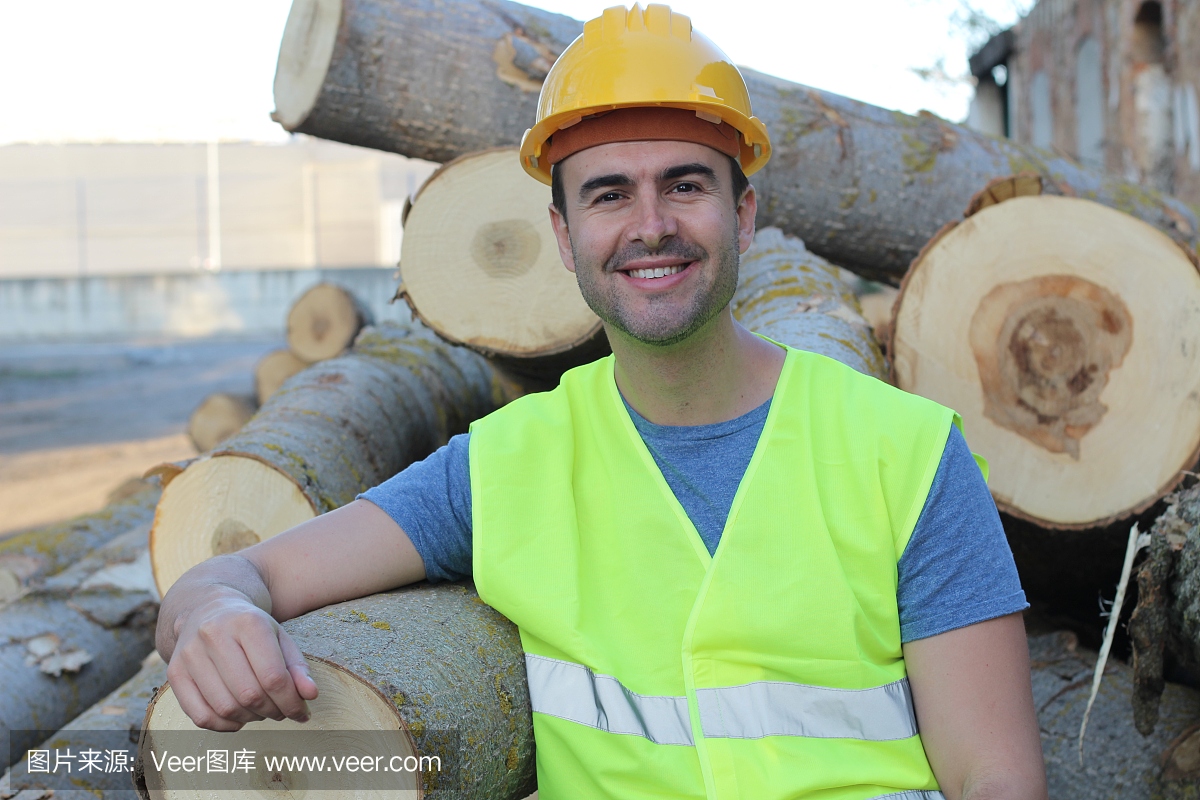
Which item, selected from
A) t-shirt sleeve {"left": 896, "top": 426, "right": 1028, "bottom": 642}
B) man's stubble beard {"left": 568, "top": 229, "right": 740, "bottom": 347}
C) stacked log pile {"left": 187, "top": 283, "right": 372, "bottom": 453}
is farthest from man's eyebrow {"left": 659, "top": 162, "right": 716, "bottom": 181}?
stacked log pile {"left": 187, "top": 283, "right": 372, "bottom": 453}

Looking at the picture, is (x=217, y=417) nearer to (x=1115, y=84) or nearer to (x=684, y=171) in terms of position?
(x=684, y=171)

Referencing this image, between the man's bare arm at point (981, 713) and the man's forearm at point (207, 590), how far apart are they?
1.09 meters

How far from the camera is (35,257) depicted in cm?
2795

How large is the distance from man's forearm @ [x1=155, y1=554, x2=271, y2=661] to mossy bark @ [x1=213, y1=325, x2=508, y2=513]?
36.9 inches

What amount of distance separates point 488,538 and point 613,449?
0.93 ft

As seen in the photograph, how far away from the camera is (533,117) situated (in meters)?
3.46

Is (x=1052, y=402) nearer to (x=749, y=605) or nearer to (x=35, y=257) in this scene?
(x=749, y=605)

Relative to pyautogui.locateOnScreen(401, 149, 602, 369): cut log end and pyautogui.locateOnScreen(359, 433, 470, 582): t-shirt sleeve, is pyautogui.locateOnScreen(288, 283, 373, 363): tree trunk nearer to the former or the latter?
pyautogui.locateOnScreen(401, 149, 602, 369): cut log end

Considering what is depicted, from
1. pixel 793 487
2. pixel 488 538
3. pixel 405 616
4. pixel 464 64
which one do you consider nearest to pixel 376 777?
pixel 405 616

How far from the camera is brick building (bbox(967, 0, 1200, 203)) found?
902 centimetres

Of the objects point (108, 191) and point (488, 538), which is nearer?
point (488, 538)

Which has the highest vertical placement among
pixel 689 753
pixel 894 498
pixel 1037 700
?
pixel 894 498

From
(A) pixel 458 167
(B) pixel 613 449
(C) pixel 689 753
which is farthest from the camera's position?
(A) pixel 458 167

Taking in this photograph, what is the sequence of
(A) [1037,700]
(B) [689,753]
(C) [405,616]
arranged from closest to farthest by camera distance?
(B) [689,753] → (C) [405,616] → (A) [1037,700]
